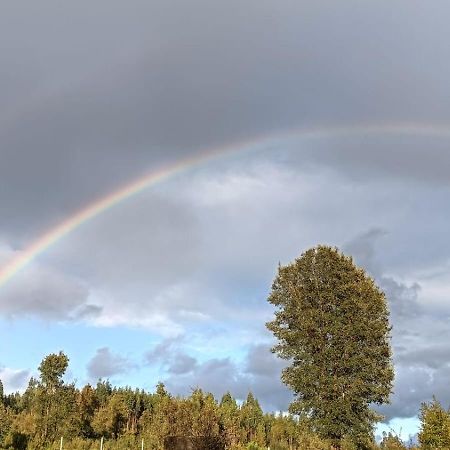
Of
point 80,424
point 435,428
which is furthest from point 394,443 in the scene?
point 80,424

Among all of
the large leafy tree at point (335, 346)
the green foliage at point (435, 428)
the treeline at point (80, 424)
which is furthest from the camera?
the large leafy tree at point (335, 346)

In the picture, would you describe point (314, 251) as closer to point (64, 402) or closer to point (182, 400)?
point (182, 400)

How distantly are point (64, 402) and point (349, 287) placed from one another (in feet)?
68.4

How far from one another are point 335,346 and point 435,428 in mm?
8678

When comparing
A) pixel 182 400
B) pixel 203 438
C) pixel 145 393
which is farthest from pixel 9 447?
pixel 145 393

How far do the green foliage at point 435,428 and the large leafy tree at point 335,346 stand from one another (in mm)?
5991

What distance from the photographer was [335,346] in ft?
111

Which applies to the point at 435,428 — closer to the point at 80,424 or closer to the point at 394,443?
the point at 394,443

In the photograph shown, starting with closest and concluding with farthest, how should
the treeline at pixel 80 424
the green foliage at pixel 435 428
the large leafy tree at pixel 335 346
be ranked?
the green foliage at pixel 435 428 → the treeline at pixel 80 424 → the large leafy tree at pixel 335 346

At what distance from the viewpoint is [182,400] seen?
34.0 meters

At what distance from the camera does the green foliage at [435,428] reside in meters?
25.4

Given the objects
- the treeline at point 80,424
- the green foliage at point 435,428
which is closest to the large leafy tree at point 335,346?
the treeline at point 80,424

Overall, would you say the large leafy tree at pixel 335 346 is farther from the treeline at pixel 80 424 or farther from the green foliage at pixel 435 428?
the green foliage at pixel 435 428

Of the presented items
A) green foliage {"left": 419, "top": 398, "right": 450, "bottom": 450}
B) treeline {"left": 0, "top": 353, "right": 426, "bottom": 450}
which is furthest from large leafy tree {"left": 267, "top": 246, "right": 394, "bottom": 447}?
green foliage {"left": 419, "top": 398, "right": 450, "bottom": 450}
